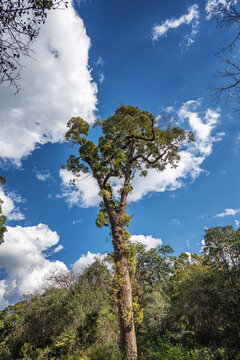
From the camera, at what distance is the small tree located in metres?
6.66

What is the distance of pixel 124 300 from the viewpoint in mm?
5531

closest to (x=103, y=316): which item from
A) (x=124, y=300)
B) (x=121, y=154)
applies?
(x=124, y=300)

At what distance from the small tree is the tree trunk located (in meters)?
0.03

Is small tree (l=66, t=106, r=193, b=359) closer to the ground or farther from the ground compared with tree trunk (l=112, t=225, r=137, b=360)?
farther from the ground

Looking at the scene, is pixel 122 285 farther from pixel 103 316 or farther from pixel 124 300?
pixel 103 316

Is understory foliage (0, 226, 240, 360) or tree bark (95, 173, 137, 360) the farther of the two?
understory foliage (0, 226, 240, 360)

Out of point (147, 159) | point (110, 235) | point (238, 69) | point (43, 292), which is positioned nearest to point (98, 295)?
point (43, 292)

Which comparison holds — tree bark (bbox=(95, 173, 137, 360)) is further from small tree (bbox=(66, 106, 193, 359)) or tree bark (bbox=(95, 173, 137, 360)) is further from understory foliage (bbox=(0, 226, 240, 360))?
understory foliage (bbox=(0, 226, 240, 360))

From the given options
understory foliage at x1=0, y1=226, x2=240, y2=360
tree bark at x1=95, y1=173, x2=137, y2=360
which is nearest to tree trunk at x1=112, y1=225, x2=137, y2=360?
tree bark at x1=95, y1=173, x2=137, y2=360

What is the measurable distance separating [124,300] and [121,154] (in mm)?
5496

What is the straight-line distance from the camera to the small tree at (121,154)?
6660mm

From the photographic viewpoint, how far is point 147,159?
30.0 ft

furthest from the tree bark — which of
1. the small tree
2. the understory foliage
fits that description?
the understory foliage

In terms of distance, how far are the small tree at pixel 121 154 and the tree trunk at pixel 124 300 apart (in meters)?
0.03
